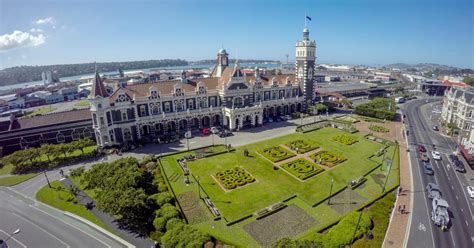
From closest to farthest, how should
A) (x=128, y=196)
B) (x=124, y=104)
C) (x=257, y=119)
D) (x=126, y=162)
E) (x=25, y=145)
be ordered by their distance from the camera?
(x=128, y=196)
(x=126, y=162)
(x=25, y=145)
(x=124, y=104)
(x=257, y=119)

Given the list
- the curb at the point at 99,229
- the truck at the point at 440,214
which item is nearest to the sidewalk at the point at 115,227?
the curb at the point at 99,229

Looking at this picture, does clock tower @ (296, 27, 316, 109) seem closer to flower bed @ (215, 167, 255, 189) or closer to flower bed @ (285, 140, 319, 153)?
flower bed @ (285, 140, 319, 153)

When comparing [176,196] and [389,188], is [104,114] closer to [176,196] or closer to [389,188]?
[176,196]

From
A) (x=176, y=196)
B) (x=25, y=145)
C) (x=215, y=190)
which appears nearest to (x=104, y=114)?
(x=25, y=145)

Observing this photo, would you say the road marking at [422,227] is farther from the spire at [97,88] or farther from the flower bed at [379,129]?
the spire at [97,88]

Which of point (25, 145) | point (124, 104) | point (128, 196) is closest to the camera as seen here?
point (128, 196)

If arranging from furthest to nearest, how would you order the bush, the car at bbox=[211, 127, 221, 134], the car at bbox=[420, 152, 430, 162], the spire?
the car at bbox=[211, 127, 221, 134]
the spire
the car at bbox=[420, 152, 430, 162]
the bush

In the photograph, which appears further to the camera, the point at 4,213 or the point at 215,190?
the point at 215,190

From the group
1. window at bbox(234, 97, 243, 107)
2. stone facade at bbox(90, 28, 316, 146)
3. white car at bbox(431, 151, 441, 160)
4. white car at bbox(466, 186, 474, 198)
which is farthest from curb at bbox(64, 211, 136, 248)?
white car at bbox(431, 151, 441, 160)

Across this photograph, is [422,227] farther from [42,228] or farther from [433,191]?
[42,228]
